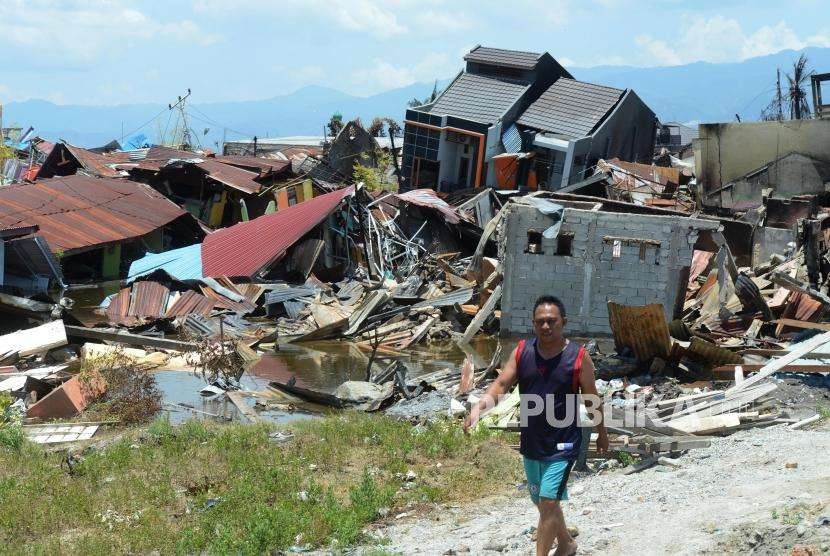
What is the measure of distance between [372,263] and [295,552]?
17753mm

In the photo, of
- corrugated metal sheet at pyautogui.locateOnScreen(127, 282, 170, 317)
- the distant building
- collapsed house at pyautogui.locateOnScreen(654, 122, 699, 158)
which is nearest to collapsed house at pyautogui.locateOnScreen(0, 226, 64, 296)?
corrugated metal sheet at pyautogui.locateOnScreen(127, 282, 170, 317)

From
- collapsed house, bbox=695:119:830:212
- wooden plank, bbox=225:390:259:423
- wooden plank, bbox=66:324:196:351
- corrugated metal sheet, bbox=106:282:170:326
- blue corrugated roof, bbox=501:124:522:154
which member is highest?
blue corrugated roof, bbox=501:124:522:154

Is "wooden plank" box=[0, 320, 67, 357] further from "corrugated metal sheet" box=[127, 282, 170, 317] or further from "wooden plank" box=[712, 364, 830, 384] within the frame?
"wooden plank" box=[712, 364, 830, 384]

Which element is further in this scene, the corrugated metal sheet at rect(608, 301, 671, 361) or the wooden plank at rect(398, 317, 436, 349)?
the wooden plank at rect(398, 317, 436, 349)

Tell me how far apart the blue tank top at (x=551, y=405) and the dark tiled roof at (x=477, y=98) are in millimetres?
30358

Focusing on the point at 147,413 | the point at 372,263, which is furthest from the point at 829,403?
the point at 372,263

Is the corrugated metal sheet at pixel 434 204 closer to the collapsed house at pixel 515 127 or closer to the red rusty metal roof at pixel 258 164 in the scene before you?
the collapsed house at pixel 515 127

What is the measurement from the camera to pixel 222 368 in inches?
541

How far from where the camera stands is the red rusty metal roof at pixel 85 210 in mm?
22531

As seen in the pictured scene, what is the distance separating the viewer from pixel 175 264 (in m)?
22.7

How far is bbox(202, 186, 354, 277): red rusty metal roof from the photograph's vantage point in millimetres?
22359

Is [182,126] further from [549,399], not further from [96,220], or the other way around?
[549,399]

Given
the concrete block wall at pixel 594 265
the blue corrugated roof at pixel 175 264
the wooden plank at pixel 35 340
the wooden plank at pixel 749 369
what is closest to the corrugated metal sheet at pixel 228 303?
the blue corrugated roof at pixel 175 264

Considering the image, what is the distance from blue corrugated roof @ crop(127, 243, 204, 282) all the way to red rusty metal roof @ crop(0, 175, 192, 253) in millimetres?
1070
